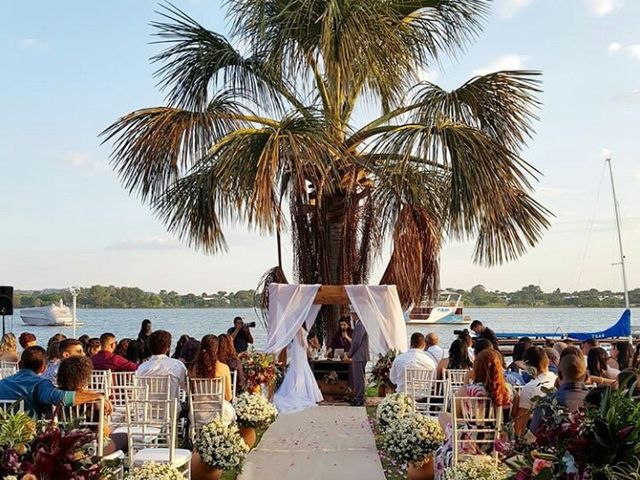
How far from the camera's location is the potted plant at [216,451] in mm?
6445

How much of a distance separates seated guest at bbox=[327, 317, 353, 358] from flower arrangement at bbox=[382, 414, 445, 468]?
272 inches

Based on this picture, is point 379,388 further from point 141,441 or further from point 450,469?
point 450,469

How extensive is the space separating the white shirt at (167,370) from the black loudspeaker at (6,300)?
6.75 metres

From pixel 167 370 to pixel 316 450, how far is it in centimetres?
207

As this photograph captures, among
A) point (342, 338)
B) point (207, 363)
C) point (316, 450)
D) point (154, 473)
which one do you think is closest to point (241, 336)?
point (342, 338)

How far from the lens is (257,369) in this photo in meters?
11.2

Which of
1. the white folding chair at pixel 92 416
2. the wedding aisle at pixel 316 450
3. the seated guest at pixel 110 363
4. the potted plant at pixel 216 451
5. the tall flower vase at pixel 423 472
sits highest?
the seated guest at pixel 110 363

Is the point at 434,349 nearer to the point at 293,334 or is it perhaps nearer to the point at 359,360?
the point at 359,360

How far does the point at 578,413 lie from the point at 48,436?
1860 millimetres

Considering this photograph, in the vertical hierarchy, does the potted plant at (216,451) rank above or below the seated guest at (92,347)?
below

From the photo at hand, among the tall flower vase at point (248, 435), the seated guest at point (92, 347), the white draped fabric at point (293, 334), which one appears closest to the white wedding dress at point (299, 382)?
the white draped fabric at point (293, 334)

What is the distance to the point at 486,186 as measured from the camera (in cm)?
996

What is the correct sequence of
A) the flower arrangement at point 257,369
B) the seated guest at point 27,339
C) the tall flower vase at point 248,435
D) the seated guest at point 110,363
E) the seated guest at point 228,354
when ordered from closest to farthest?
the tall flower vase at point 248,435 → the seated guest at point 110,363 → the seated guest at point 228,354 → the seated guest at point 27,339 → the flower arrangement at point 257,369

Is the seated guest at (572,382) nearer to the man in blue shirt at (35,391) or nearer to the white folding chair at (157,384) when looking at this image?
the man in blue shirt at (35,391)
